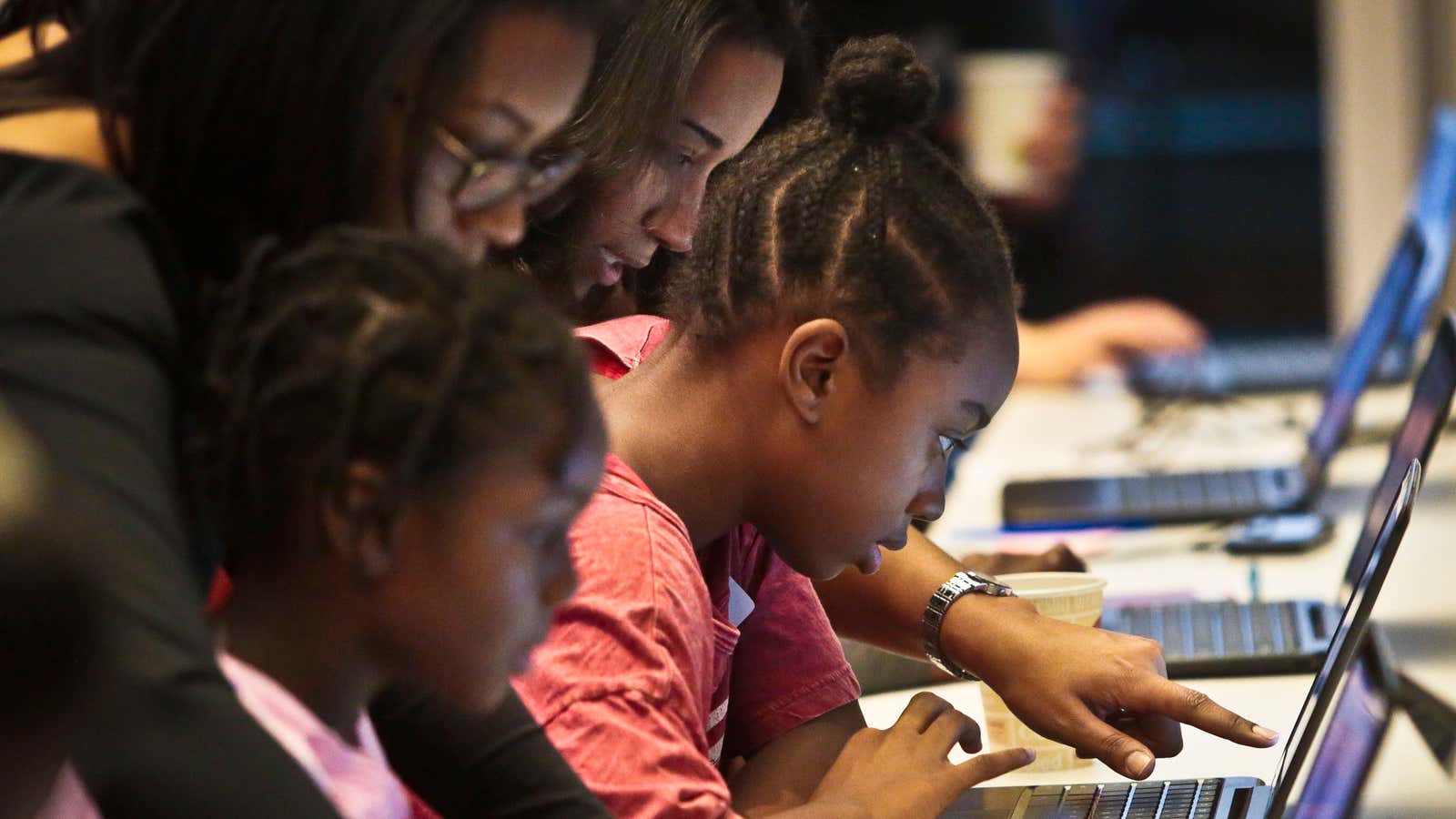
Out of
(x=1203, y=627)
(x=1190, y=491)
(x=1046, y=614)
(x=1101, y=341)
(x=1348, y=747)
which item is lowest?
(x=1101, y=341)

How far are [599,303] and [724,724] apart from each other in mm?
471

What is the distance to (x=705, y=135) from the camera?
1.50m

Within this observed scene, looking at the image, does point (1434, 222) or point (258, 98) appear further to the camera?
point (1434, 222)

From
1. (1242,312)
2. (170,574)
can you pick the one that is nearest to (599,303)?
(170,574)

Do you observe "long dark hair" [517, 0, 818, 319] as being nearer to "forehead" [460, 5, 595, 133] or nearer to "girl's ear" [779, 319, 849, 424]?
"girl's ear" [779, 319, 849, 424]

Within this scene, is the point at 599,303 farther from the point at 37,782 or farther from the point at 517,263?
the point at 37,782

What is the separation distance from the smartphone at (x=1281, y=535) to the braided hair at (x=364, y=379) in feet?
Answer: 4.86

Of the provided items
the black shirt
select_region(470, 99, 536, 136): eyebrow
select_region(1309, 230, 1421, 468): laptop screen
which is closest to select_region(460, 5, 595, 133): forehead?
select_region(470, 99, 536, 136): eyebrow

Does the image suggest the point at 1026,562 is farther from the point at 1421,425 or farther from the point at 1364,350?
the point at 1364,350

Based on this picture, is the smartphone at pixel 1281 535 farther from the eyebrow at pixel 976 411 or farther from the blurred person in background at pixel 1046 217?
the eyebrow at pixel 976 411

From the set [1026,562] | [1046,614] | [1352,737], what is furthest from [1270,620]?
[1352,737]

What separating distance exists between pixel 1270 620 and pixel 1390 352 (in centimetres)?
175

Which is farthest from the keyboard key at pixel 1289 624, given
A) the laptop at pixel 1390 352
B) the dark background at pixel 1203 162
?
the dark background at pixel 1203 162

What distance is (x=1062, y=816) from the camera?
126 cm
